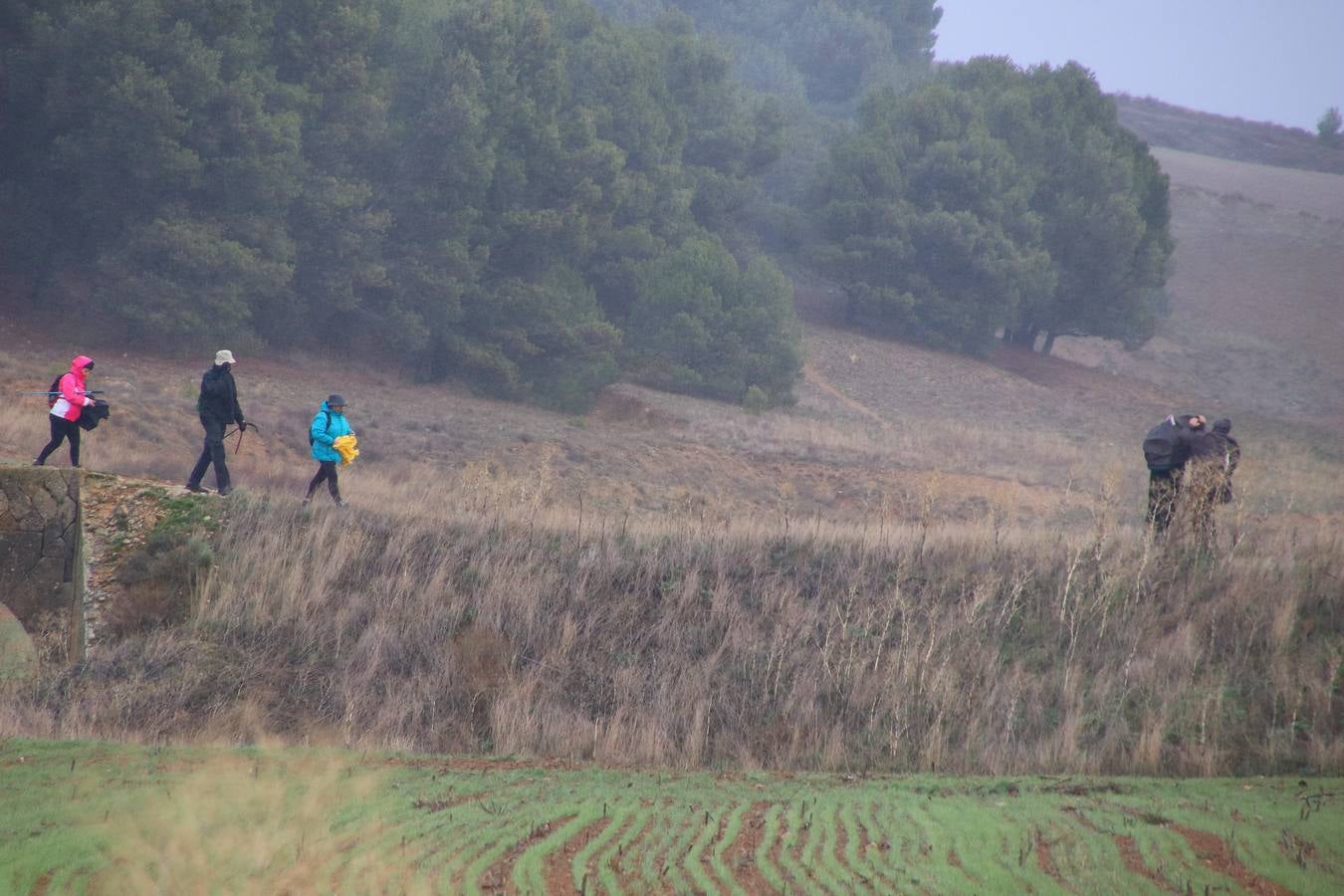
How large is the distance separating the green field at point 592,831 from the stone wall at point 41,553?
15.1 feet

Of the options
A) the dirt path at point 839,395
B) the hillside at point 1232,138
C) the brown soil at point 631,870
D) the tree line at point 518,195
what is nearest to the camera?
the brown soil at point 631,870

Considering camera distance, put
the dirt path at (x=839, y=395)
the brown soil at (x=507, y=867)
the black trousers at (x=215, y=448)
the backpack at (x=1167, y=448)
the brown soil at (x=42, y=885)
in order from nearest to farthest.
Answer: the brown soil at (x=42, y=885) < the brown soil at (x=507, y=867) < the backpack at (x=1167, y=448) < the black trousers at (x=215, y=448) < the dirt path at (x=839, y=395)

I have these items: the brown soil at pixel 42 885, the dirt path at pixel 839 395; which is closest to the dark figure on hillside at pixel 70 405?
the brown soil at pixel 42 885

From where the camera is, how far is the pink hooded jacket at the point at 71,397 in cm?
1411

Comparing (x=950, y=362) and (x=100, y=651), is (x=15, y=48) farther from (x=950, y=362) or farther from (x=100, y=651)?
(x=950, y=362)

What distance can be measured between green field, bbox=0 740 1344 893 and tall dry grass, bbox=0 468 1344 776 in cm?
162

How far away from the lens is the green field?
633 cm

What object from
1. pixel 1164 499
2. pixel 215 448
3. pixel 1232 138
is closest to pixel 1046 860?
pixel 1164 499

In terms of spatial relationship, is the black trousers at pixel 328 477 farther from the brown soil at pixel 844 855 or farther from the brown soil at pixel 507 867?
the brown soil at pixel 844 855

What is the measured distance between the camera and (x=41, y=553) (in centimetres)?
1275

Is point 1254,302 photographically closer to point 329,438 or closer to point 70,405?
point 329,438

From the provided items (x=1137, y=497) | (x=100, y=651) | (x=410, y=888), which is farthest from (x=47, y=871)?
(x=1137, y=497)

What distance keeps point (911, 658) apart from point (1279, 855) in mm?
4921

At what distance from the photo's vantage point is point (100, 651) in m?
11.5
